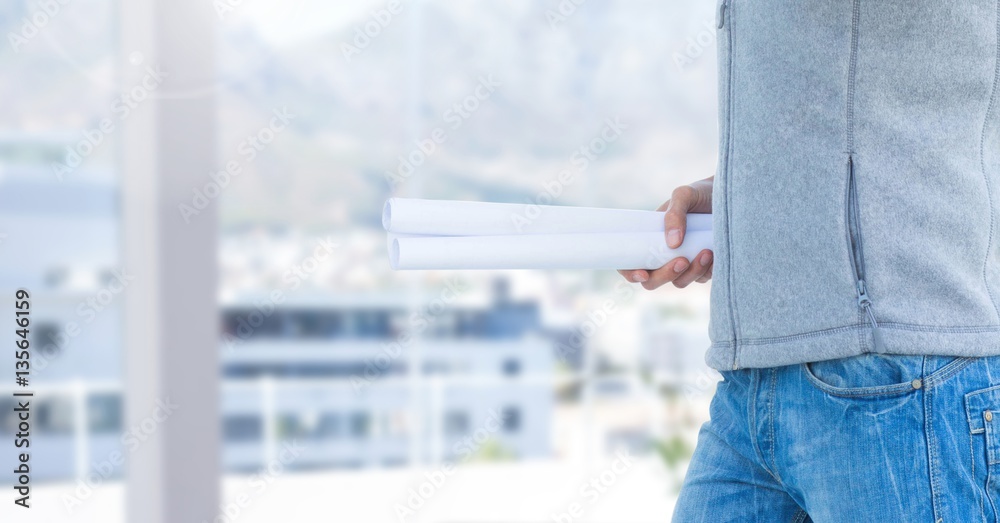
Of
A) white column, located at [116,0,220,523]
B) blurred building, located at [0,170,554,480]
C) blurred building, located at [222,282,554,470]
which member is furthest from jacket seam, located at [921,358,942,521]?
blurred building, located at [222,282,554,470]

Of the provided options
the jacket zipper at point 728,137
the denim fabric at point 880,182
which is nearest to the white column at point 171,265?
the jacket zipper at point 728,137

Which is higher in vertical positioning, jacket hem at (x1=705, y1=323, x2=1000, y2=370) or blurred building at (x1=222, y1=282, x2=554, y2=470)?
jacket hem at (x1=705, y1=323, x2=1000, y2=370)

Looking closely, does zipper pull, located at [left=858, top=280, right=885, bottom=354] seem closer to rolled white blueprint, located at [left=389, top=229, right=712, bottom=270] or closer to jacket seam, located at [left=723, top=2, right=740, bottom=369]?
jacket seam, located at [left=723, top=2, right=740, bottom=369]

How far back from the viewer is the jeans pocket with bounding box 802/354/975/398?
76cm

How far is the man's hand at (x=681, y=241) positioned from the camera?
3.31 ft

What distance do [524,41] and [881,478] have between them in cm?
361

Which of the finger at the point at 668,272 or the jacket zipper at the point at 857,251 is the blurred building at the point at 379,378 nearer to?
the finger at the point at 668,272

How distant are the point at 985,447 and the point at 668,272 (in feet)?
1.29

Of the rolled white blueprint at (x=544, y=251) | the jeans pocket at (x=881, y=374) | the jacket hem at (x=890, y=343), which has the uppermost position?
the rolled white blueprint at (x=544, y=251)

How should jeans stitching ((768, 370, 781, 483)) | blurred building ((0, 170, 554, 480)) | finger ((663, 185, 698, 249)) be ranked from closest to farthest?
jeans stitching ((768, 370, 781, 483)) < finger ((663, 185, 698, 249)) < blurred building ((0, 170, 554, 480))

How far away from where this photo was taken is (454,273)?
3.75 m

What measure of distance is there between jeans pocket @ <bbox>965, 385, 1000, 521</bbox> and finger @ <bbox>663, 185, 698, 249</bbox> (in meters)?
0.36

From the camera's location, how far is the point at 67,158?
2.66 m

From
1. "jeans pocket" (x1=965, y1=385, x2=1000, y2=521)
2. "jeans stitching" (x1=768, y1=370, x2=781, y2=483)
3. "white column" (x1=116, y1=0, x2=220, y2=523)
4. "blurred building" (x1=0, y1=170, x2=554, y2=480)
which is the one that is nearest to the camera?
"jeans pocket" (x1=965, y1=385, x2=1000, y2=521)
